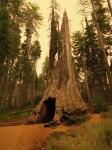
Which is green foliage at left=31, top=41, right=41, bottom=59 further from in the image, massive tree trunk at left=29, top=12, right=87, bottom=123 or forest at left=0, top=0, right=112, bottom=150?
massive tree trunk at left=29, top=12, right=87, bottom=123

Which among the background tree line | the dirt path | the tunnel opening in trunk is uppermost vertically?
the background tree line

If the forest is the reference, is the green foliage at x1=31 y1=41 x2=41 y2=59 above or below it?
above

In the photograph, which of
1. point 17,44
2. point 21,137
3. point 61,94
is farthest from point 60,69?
A: point 17,44

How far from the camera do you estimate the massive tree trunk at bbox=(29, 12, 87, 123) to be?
1070cm

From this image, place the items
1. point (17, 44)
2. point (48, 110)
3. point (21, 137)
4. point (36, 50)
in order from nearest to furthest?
point (21, 137) < point (48, 110) < point (17, 44) < point (36, 50)

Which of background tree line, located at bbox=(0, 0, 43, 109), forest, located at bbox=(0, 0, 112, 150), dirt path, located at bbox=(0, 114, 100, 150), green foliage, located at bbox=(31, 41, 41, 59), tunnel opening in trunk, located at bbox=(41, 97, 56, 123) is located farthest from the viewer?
green foliage, located at bbox=(31, 41, 41, 59)

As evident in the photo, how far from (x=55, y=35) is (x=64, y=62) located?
2.96 metres

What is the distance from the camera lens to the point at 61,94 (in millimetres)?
11281

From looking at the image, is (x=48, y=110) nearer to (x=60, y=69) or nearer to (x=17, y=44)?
(x=60, y=69)

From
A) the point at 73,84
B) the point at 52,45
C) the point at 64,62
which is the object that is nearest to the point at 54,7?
the point at 52,45

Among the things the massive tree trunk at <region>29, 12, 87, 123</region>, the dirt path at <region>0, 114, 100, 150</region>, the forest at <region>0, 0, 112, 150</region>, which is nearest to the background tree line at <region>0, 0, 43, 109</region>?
the forest at <region>0, 0, 112, 150</region>

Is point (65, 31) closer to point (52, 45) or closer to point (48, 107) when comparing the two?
point (52, 45)

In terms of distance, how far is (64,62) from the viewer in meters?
13.1

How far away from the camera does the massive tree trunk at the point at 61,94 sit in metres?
10.7
